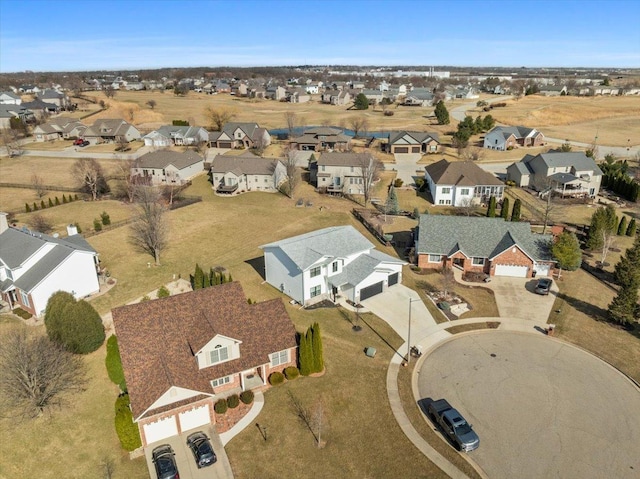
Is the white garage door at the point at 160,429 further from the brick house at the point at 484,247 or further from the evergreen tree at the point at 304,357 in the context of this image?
the brick house at the point at 484,247

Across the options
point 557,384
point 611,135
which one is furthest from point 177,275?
point 611,135

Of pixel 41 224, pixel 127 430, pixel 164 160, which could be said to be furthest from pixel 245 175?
pixel 127 430

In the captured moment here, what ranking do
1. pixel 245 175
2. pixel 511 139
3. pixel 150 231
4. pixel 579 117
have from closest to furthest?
pixel 150 231 → pixel 245 175 → pixel 511 139 → pixel 579 117

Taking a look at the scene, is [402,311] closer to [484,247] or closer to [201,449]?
[484,247]

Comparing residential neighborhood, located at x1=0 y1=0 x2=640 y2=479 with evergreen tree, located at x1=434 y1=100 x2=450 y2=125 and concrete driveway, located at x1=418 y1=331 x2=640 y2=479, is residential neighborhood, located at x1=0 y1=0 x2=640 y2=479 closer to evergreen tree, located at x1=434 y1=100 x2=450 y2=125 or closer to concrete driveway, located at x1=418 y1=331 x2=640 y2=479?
concrete driveway, located at x1=418 y1=331 x2=640 y2=479

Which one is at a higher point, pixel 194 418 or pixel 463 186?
pixel 463 186

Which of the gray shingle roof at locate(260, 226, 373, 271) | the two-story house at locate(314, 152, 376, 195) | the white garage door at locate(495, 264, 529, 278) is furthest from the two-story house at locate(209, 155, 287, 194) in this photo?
the white garage door at locate(495, 264, 529, 278)
